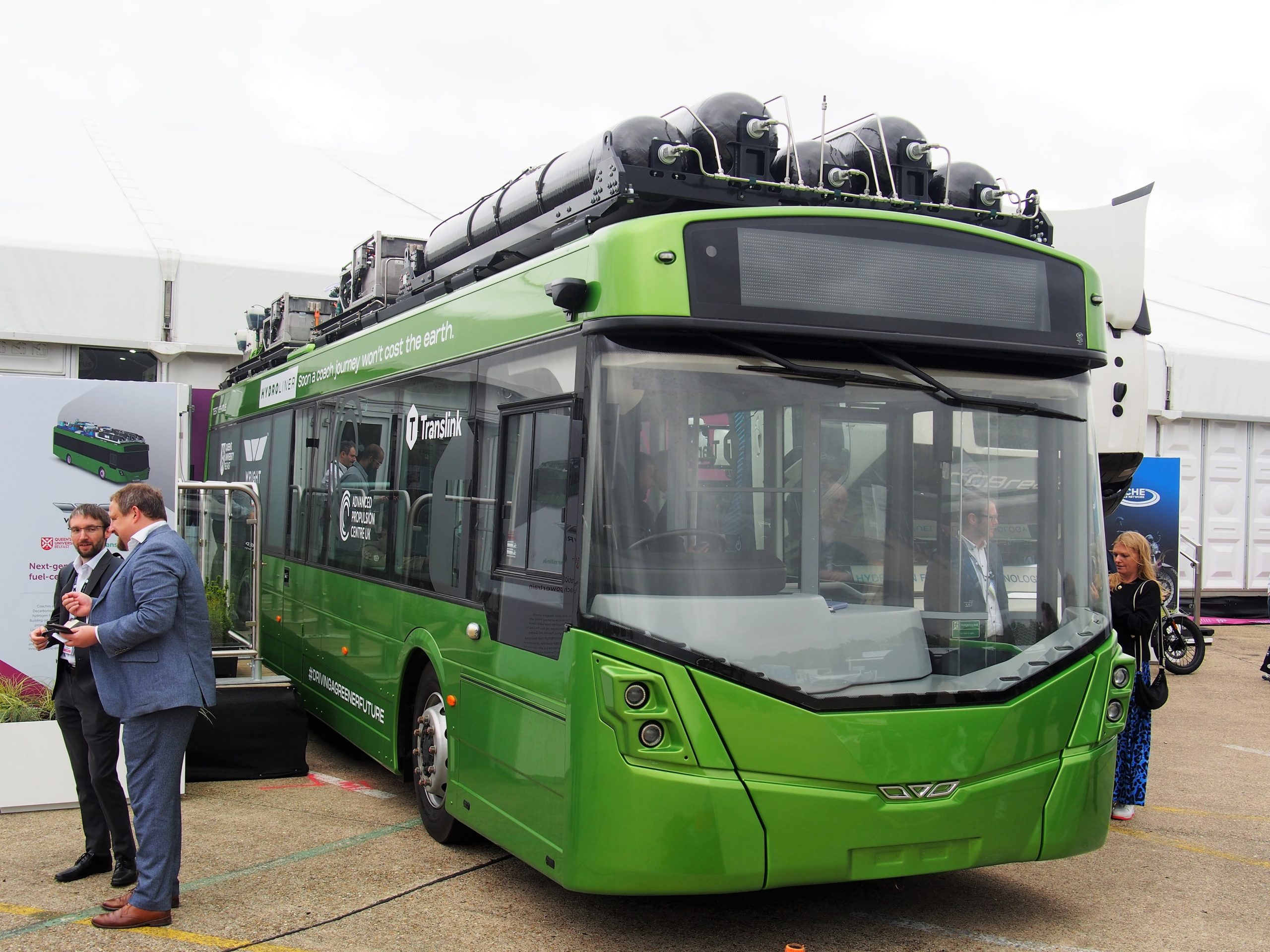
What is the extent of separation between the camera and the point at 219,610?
30.4ft

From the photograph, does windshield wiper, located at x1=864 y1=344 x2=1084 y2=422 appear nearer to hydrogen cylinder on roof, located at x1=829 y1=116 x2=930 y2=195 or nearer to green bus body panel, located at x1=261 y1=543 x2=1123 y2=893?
green bus body panel, located at x1=261 y1=543 x2=1123 y2=893

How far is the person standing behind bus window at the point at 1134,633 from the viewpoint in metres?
6.80

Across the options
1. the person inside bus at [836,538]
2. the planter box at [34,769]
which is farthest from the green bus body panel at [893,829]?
the planter box at [34,769]

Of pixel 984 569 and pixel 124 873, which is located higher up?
pixel 984 569

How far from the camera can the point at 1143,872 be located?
6078 millimetres

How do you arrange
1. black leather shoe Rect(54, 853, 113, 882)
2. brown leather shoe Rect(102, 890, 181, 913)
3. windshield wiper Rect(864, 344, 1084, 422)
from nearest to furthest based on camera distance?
windshield wiper Rect(864, 344, 1084, 422)
brown leather shoe Rect(102, 890, 181, 913)
black leather shoe Rect(54, 853, 113, 882)

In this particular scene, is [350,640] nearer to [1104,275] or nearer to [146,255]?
[1104,275]

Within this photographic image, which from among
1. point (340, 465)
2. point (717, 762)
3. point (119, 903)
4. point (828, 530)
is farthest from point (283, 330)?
point (717, 762)

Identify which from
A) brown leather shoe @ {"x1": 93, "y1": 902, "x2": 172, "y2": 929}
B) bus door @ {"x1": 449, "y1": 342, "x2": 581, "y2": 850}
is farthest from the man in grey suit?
bus door @ {"x1": 449, "y1": 342, "x2": 581, "y2": 850}

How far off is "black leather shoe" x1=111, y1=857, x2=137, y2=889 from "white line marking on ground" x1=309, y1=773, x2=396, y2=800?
205 centimetres

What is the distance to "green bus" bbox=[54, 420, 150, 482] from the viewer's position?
22.7 feet

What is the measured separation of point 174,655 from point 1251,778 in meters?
7.27

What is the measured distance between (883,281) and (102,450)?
465 centimetres

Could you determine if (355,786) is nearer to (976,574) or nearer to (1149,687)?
(976,574)
